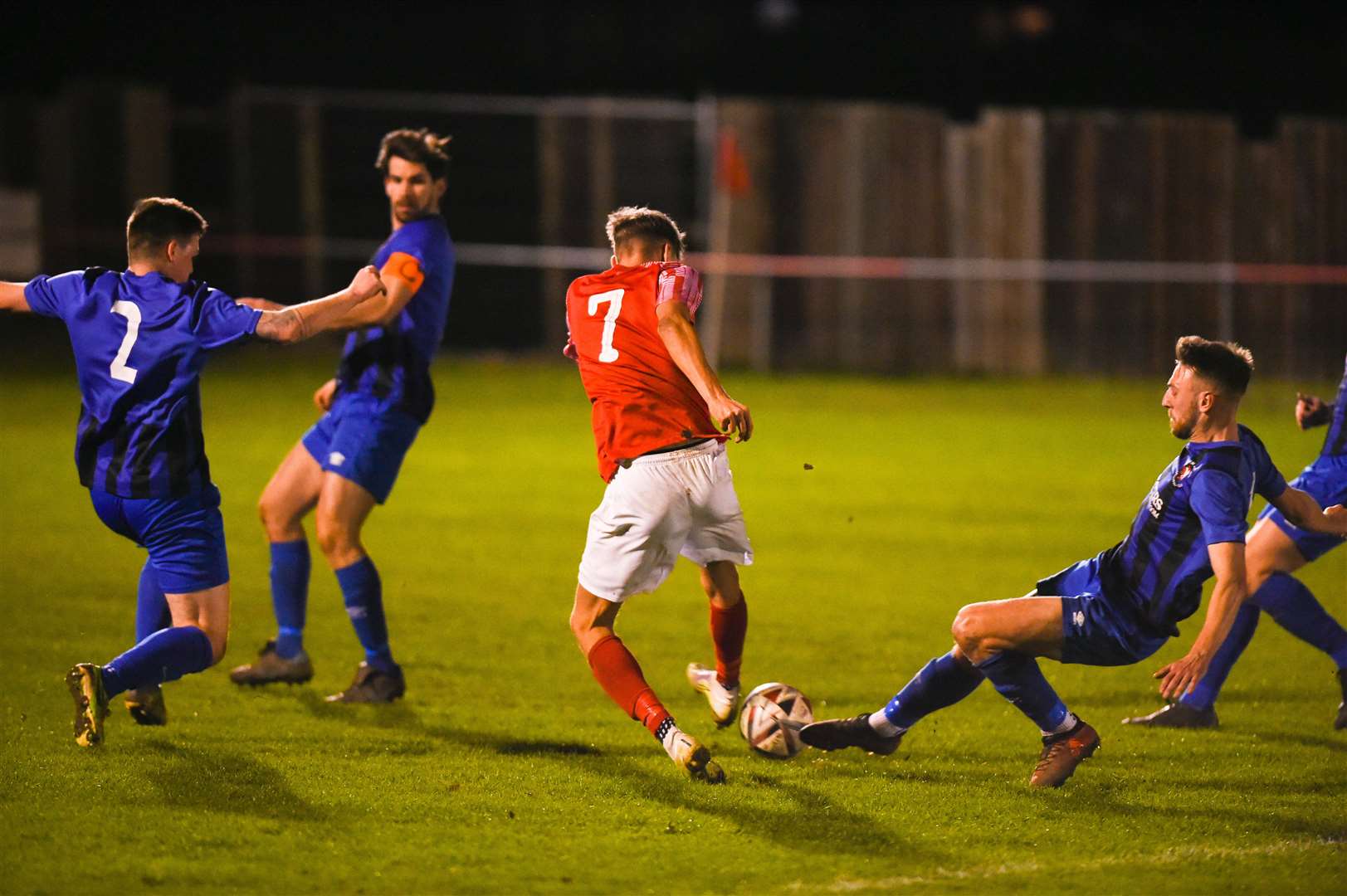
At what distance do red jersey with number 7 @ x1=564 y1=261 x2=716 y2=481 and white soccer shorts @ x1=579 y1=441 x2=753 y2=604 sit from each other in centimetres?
7

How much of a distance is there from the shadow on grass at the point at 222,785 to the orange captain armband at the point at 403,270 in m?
1.84

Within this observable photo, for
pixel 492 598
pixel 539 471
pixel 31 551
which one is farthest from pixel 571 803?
pixel 539 471

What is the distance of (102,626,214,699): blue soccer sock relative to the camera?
5.77 meters

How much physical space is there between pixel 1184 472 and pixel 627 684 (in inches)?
74.9

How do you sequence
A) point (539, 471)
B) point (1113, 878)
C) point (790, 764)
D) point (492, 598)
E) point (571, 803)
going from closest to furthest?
point (1113, 878), point (571, 803), point (790, 764), point (492, 598), point (539, 471)

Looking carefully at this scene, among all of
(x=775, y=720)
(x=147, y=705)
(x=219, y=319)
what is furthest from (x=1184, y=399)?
(x=147, y=705)

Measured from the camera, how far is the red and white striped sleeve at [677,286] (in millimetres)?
5770

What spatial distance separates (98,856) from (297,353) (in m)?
16.6

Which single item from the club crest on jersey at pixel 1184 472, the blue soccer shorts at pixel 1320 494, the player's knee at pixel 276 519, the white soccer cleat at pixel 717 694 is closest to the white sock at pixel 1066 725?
the club crest on jersey at pixel 1184 472

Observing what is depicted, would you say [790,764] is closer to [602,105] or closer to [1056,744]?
[1056,744]

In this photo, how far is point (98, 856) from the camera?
4883 millimetres

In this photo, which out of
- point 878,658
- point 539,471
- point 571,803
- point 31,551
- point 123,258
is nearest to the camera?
point 571,803

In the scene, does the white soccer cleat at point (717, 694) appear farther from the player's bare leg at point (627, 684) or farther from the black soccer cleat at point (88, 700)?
the black soccer cleat at point (88, 700)

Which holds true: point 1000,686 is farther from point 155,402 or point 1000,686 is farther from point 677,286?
point 155,402
